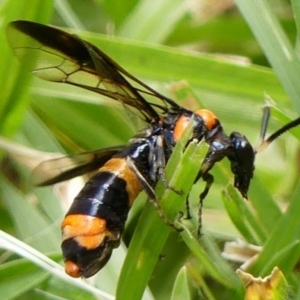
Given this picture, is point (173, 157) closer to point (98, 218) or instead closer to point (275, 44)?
point (98, 218)

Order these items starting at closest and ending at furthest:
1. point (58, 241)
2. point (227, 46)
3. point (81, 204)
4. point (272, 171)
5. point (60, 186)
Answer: point (81, 204)
point (58, 241)
point (60, 186)
point (272, 171)
point (227, 46)

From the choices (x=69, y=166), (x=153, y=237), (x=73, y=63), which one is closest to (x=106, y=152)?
(x=69, y=166)

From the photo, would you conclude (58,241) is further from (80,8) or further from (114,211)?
(80,8)

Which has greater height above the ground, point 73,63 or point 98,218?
point 73,63

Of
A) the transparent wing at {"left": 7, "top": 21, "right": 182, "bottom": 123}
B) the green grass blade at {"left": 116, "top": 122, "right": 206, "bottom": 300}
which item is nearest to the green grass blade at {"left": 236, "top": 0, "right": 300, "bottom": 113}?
the transparent wing at {"left": 7, "top": 21, "right": 182, "bottom": 123}

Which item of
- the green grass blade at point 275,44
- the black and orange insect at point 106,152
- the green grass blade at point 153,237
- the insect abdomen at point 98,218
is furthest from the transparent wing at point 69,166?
the green grass blade at point 275,44

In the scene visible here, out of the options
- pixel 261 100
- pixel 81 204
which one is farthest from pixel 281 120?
pixel 81 204

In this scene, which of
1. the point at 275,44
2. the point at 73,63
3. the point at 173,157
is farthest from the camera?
the point at 275,44

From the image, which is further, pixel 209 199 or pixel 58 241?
pixel 209 199
